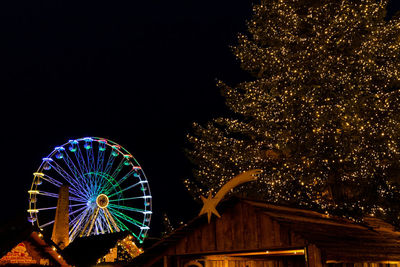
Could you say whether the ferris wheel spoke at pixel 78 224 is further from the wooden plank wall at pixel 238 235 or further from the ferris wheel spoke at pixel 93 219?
the wooden plank wall at pixel 238 235

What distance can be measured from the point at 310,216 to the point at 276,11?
12240 millimetres

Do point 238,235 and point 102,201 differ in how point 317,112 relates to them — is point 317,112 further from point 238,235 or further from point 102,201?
point 102,201

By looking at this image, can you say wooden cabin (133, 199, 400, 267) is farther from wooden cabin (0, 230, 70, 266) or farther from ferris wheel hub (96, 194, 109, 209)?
ferris wheel hub (96, 194, 109, 209)

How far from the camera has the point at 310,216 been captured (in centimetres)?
841

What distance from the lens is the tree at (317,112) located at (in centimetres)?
1470

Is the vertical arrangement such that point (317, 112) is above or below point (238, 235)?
above

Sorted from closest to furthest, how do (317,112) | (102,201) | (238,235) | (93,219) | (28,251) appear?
(238,235), (317,112), (28,251), (93,219), (102,201)

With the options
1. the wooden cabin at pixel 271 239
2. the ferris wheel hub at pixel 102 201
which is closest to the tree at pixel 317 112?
the wooden cabin at pixel 271 239

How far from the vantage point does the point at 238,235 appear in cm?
741

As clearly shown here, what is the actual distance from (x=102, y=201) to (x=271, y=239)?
69.6 ft

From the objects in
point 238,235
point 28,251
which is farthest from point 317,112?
point 28,251

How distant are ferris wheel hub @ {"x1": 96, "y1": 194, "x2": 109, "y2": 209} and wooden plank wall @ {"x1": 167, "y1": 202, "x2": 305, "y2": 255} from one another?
63.6 feet

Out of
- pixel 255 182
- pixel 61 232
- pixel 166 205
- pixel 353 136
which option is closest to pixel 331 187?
pixel 353 136

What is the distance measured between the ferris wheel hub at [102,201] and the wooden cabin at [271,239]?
18.6 meters
